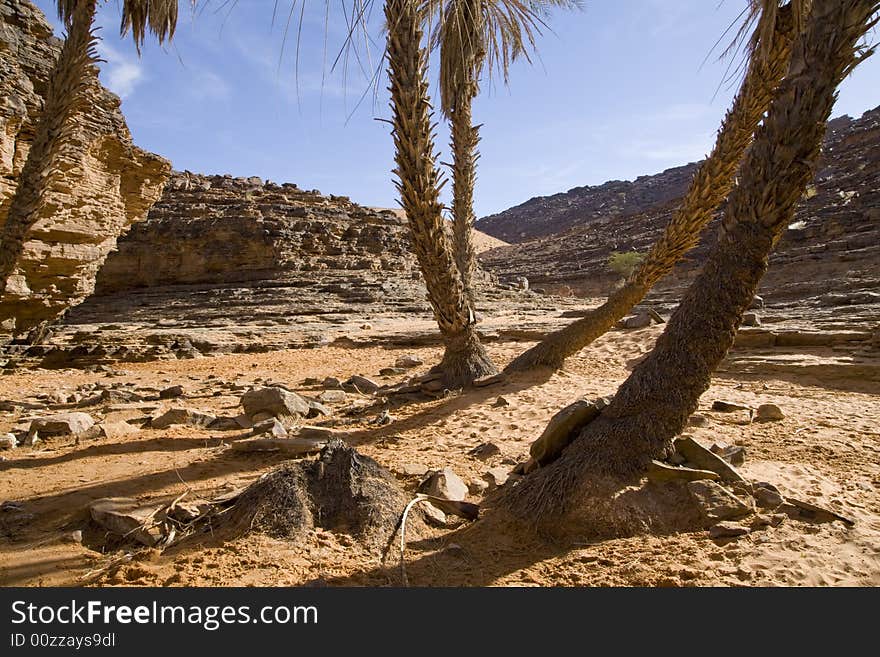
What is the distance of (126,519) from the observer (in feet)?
8.84

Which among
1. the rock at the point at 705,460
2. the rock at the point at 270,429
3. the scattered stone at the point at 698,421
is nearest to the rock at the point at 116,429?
the rock at the point at 270,429

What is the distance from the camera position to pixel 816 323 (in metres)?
8.93

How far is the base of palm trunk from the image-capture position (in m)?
6.44

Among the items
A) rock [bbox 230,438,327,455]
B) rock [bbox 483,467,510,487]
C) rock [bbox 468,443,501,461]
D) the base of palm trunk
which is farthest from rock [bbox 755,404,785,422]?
rock [bbox 230,438,327,455]

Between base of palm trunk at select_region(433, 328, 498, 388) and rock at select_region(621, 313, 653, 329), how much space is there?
528 cm

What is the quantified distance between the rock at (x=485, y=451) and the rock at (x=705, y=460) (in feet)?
4.83

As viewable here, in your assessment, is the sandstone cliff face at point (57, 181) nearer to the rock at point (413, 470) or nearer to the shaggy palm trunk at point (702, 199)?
the rock at point (413, 470)

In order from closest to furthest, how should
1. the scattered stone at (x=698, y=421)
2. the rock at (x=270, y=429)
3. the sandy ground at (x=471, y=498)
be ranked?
the sandy ground at (x=471, y=498)
the scattered stone at (x=698, y=421)
the rock at (x=270, y=429)

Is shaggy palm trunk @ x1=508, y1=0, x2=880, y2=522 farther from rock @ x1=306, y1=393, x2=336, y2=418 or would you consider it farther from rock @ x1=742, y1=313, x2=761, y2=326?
rock @ x1=742, y1=313, x2=761, y2=326

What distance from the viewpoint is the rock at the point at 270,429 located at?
4527 millimetres

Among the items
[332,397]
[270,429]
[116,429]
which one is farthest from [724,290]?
[116,429]

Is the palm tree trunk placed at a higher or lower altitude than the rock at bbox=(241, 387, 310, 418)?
higher

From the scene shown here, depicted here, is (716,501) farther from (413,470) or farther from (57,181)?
(57,181)

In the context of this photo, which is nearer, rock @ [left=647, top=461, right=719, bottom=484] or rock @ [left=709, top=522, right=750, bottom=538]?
rock @ [left=709, top=522, right=750, bottom=538]
